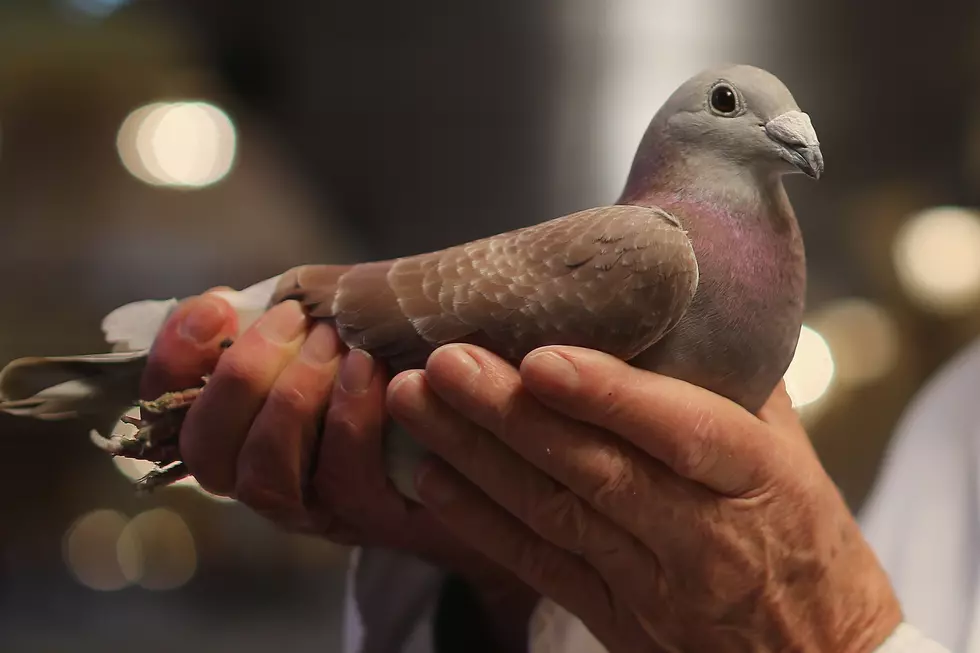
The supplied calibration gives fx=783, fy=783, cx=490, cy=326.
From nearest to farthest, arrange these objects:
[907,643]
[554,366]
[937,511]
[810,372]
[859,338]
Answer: [554,366], [907,643], [810,372], [937,511], [859,338]

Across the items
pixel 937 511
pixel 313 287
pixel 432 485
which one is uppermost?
pixel 313 287

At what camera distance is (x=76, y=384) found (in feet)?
1.52

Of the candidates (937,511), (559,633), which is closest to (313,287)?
(559,633)

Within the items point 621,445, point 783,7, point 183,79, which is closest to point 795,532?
point 621,445

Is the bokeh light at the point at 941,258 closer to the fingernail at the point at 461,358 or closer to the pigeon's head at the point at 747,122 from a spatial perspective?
the pigeon's head at the point at 747,122

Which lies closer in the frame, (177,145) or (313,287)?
(313,287)

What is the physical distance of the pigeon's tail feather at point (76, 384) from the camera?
46 cm

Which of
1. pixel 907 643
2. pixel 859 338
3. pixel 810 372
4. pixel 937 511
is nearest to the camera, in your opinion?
pixel 907 643

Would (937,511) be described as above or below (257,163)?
below

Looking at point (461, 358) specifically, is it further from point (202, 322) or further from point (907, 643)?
point (907, 643)

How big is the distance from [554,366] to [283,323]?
165 mm

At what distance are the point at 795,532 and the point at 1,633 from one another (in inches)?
25.5

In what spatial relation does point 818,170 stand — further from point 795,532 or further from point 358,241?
point 358,241

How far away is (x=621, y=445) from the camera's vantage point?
1.43ft
